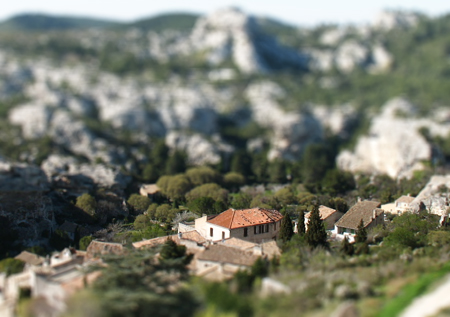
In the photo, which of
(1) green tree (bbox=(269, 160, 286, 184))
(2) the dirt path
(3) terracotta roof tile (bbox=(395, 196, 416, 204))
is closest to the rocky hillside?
(1) green tree (bbox=(269, 160, 286, 184))

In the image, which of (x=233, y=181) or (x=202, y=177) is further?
(x=233, y=181)

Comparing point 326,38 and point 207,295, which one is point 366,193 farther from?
point 326,38

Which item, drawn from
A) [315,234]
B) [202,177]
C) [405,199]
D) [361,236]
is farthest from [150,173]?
[361,236]

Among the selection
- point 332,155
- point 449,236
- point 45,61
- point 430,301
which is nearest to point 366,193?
point 449,236

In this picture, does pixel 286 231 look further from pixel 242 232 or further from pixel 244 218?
pixel 244 218

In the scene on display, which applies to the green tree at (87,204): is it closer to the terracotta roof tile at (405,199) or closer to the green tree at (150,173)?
the green tree at (150,173)

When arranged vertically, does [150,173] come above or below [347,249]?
below
